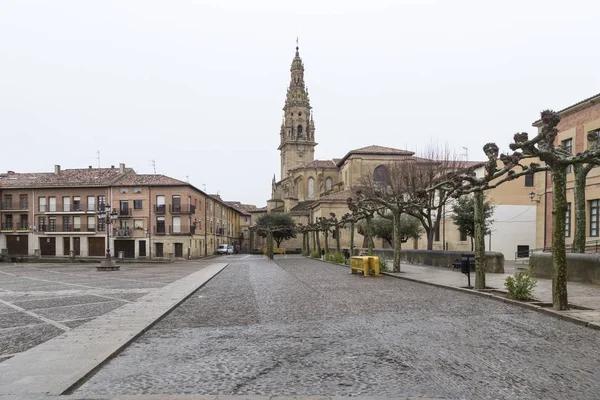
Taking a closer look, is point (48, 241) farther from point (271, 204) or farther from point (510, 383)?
point (510, 383)

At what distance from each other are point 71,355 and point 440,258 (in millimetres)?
24630

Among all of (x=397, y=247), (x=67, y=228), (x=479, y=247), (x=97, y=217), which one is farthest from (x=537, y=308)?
(x=67, y=228)

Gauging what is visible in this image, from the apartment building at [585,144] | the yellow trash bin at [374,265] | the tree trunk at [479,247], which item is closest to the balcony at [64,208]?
the yellow trash bin at [374,265]

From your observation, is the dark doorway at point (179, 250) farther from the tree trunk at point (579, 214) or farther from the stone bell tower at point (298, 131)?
the tree trunk at point (579, 214)

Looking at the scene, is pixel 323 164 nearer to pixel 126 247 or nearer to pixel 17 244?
pixel 126 247

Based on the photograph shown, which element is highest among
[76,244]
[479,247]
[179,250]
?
[479,247]

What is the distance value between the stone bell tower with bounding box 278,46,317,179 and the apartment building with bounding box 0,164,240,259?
A: 3955 centimetres

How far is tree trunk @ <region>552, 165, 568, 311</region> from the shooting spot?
10.9m

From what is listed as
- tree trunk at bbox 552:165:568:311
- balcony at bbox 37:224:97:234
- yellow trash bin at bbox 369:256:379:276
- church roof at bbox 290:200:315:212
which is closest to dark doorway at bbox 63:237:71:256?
balcony at bbox 37:224:97:234

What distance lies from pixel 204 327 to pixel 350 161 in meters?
61.5

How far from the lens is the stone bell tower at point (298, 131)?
97.6 metres

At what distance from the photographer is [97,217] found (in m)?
57.2

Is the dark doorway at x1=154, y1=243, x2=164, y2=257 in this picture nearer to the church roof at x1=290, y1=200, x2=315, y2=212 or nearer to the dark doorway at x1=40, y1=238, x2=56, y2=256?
the dark doorway at x1=40, y1=238, x2=56, y2=256

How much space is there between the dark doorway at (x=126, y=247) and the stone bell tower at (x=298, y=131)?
44.6 meters
